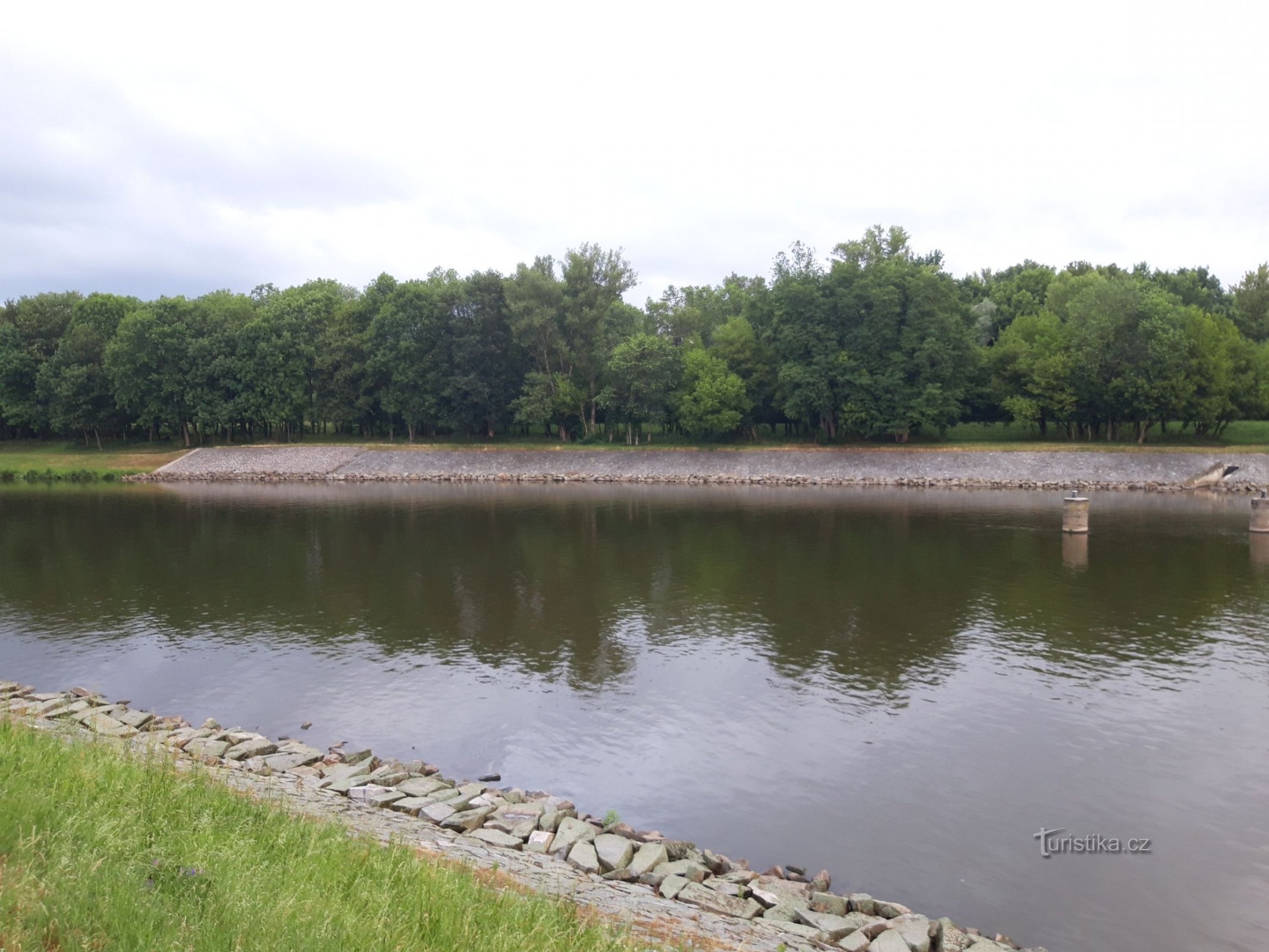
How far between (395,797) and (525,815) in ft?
6.54

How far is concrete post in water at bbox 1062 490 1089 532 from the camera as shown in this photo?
128 feet

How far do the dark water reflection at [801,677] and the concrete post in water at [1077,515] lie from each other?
58.8 inches

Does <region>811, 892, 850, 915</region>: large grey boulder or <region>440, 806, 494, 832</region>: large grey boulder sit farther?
<region>440, 806, 494, 832</region>: large grey boulder

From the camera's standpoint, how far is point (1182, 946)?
9.96 meters

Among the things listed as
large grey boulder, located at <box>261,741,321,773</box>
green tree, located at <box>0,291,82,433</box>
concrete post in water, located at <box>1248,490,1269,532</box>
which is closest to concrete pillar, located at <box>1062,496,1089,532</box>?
concrete post in water, located at <box>1248,490,1269,532</box>

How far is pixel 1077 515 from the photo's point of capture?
128ft

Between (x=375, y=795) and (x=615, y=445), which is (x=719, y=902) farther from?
(x=615, y=445)

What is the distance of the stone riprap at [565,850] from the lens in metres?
9.34

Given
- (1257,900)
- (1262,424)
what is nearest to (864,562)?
(1257,900)

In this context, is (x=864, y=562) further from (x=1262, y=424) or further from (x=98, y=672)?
(x=1262, y=424)

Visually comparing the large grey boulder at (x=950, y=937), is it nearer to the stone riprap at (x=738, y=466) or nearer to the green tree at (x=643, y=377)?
the stone riprap at (x=738, y=466)

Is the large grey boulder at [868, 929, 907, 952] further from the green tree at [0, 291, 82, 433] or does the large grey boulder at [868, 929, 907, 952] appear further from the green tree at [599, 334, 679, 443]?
the green tree at [0, 291, 82, 433]

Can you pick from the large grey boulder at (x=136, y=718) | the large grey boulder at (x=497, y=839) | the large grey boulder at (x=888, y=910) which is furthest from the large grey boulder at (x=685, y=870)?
the large grey boulder at (x=136, y=718)

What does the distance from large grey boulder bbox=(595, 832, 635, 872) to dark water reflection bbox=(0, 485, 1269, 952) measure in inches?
58.4
